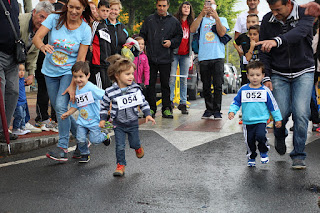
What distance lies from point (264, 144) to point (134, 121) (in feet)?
5.05

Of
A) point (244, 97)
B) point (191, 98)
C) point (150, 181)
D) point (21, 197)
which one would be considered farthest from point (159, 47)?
point (191, 98)

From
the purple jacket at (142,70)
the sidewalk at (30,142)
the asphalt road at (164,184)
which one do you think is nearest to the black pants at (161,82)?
the purple jacket at (142,70)

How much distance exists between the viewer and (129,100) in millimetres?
5395

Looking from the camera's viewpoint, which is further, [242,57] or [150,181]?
[242,57]

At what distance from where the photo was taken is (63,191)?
4.55m

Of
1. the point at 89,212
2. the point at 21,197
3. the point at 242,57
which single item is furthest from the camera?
the point at 242,57

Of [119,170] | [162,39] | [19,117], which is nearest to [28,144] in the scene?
Result: [19,117]

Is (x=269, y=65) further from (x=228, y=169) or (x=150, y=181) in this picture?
(x=150, y=181)

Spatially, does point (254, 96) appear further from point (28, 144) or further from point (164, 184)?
point (28, 144)

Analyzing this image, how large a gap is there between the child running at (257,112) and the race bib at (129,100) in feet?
3.64

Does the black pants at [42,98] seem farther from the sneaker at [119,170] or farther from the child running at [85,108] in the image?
the sneaker at [119,170]

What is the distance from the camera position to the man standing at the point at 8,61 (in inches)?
243

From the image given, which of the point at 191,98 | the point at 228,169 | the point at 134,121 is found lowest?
the point at 191,98

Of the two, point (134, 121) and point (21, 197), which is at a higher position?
point (134, 121)
